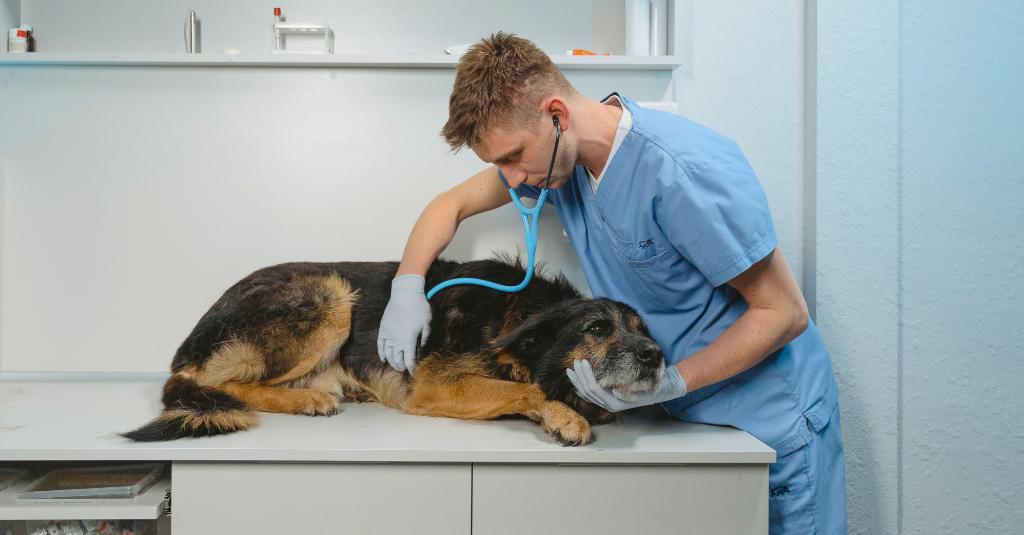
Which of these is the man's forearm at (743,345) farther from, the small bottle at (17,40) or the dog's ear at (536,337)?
the small bottle at (17,40)

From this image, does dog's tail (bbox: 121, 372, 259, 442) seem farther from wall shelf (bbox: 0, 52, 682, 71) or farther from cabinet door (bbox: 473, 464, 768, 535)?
wall shelf (bbox: 0, 52, 682, 71)

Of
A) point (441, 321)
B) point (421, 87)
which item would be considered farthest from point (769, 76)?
point (441, 321)

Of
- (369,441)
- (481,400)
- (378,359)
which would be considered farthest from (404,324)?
(369,441)

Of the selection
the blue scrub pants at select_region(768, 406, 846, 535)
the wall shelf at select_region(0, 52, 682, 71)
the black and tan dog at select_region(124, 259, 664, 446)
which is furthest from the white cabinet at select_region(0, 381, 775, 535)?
the wall shelf at select_region(0, 52, 682, 71)

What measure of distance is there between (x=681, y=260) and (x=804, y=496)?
0.63 meters

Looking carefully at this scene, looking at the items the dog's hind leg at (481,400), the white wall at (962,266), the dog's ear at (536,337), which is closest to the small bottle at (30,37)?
the dog's hind leg at (481,400)

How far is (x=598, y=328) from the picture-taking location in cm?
172

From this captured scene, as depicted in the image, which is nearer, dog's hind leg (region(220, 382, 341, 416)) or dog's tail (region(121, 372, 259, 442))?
dog's tail (region(121, 372, 259, 442))

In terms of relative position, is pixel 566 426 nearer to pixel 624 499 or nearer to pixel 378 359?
pixel 624 499

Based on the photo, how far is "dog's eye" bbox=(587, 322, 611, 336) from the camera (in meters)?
1.71

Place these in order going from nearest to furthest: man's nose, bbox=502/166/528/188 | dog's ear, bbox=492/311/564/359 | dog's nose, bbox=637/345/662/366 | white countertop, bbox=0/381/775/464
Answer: white countertop, bbox=0/381/775/464
dog's nose, bbox=637/345/662/366
man's nose, bbox=502/166/528/188
dog's ear, bbox=492/311/564/359

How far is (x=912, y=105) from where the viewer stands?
7.01 ft

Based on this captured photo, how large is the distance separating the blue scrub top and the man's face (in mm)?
151

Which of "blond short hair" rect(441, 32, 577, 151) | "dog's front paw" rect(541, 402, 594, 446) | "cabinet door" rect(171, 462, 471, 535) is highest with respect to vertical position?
"blond short hair" rect(441, 32, 577, 151)
